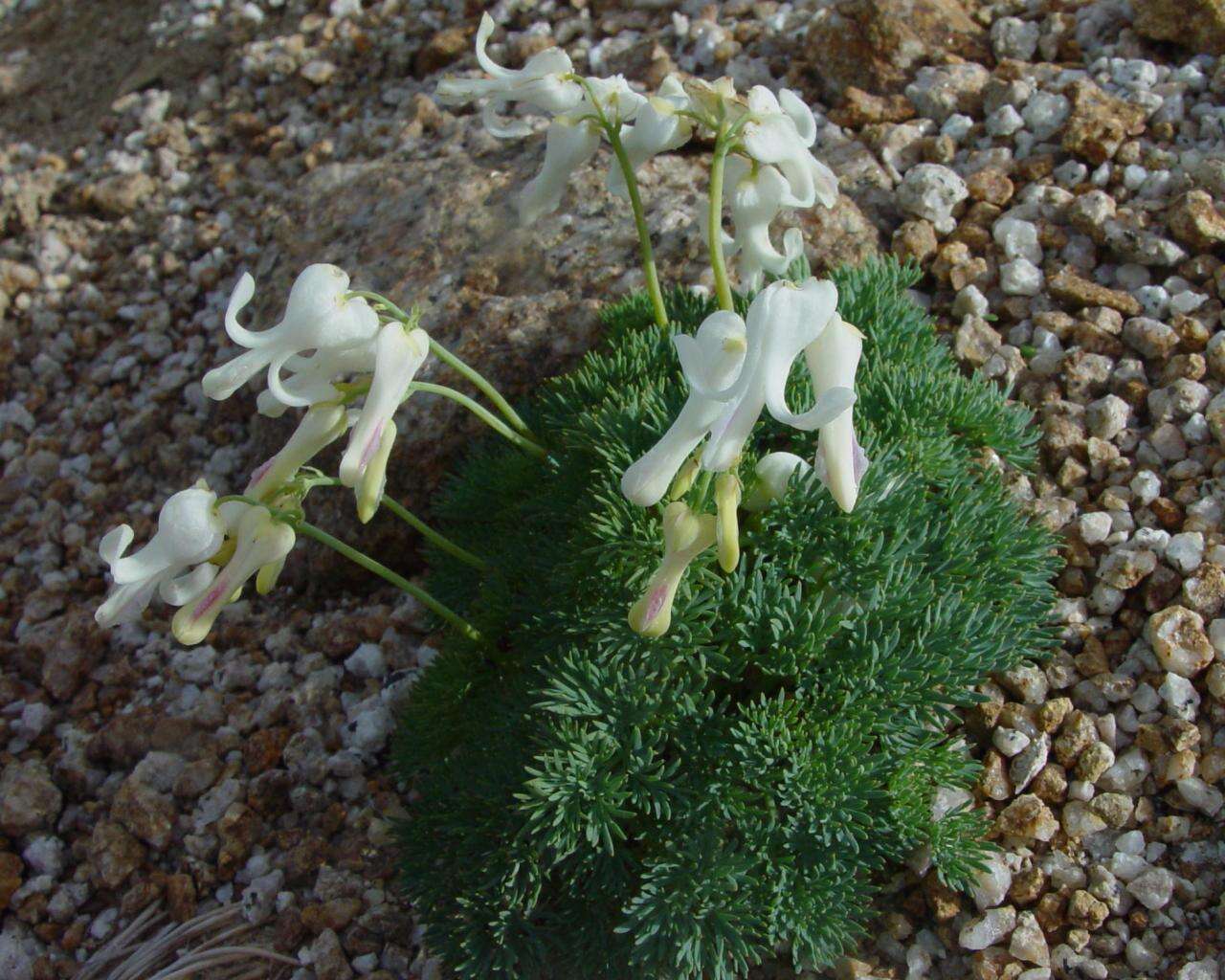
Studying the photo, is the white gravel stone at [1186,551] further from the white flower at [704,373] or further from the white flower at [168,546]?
the white flower at [168,546]

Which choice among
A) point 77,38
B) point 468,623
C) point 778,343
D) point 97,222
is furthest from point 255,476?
point 77,38

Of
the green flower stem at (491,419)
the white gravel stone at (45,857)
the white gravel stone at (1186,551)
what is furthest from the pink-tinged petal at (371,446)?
the white gravel stone at (1186,551)

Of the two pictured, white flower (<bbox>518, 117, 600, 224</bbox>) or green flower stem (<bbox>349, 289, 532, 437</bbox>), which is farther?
white flower (<bbox>518, 117, 600, 224</bbox>)

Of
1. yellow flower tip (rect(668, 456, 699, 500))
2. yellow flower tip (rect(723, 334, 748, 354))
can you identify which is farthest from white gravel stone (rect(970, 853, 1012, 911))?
yellow flower tip (rect(723, 334, 748, 354))

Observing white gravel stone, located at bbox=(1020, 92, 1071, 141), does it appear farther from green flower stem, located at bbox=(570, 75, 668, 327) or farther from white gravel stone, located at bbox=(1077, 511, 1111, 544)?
green flower stem, located at bbox=(570, 75, 668, 327)

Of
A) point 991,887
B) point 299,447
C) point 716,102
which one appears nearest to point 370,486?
point 299,447

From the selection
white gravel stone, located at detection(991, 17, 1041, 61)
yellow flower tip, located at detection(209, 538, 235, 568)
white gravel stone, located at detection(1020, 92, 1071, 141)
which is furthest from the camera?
white gravel stone, located at detection(991, 17, 1041, 61)

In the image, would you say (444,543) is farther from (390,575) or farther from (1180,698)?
(1180,698)
